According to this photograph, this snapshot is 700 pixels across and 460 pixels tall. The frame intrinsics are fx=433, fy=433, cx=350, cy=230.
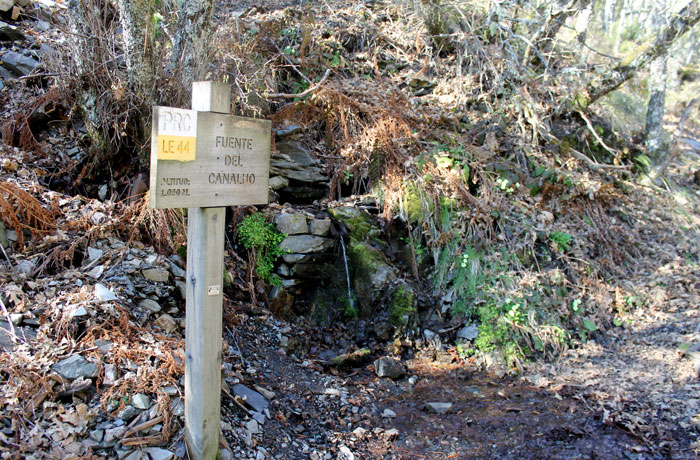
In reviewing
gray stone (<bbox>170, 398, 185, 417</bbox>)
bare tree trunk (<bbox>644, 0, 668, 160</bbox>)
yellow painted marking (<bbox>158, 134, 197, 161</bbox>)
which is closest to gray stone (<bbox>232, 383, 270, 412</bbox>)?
gray stone (<bbox>170, 398, 185, 417</bbox>)

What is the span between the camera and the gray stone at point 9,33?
552 centimetres

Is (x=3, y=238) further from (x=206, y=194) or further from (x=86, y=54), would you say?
(x=206, y=194)

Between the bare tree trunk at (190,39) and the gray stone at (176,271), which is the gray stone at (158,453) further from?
the bare tree trunk at (190,39)

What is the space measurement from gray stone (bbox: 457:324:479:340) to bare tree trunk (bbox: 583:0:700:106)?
5.37 meters

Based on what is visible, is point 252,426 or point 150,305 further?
point 150,305

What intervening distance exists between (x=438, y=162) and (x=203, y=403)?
4679 mm

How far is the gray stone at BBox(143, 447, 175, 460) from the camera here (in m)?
2.63

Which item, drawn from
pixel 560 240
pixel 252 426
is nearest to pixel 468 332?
pixel 560 240

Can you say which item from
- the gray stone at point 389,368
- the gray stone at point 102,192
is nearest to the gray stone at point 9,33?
the gray stone at point 102,192

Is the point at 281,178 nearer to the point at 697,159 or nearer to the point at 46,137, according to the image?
the point at 46,137

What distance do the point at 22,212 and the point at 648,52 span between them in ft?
30.9

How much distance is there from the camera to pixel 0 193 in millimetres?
3689

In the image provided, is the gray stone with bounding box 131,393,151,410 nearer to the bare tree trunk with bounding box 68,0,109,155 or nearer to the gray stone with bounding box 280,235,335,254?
the gray stone with bounding box 280,235,335,254

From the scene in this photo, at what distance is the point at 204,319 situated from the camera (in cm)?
257
